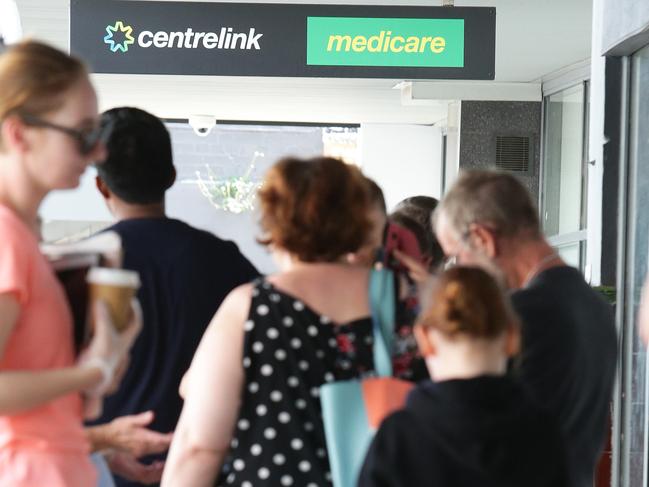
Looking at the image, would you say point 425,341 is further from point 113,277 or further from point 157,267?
point 157,267

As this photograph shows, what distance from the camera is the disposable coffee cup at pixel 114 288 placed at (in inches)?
77.7

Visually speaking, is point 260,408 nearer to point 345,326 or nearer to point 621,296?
point 345,326

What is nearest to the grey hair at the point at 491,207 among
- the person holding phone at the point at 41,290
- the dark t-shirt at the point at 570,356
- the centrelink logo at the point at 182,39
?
the dark t-shirt at the point at 570,356

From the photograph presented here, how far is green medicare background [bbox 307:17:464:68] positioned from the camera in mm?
6902

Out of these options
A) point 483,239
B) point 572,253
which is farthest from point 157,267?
point 572,253

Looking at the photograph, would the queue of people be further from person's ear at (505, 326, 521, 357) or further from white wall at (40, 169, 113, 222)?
white wall at (40, 169, 113, 222)

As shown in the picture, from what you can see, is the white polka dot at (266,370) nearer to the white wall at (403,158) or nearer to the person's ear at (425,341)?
the person's ear at (425,341)

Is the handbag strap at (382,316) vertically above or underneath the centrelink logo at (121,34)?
underneath

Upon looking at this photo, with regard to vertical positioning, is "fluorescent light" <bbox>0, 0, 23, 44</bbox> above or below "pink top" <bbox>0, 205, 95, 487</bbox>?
above

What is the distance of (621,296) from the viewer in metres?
6.54

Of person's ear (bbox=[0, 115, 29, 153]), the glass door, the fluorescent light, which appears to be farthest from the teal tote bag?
the glass door

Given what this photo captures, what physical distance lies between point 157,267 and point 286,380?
84 cm

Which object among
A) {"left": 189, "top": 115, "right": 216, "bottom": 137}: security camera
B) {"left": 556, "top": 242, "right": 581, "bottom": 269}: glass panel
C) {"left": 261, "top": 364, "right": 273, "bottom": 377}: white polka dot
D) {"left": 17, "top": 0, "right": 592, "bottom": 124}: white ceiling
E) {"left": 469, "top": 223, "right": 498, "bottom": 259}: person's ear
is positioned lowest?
{"left": 556, "top": 242, "right": 581, "bottom": 269}: glass panel

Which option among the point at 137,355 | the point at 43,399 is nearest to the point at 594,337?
the point at 137,355
